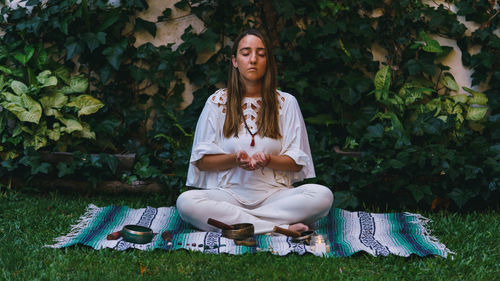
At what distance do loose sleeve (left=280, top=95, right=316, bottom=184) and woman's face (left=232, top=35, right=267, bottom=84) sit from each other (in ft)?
0.99

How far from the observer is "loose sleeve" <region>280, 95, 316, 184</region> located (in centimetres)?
338

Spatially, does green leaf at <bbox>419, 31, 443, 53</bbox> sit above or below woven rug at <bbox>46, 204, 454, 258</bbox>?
above

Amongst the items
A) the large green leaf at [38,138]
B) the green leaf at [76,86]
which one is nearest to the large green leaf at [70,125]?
the large green leaf at [38,138]

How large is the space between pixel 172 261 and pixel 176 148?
1853mm

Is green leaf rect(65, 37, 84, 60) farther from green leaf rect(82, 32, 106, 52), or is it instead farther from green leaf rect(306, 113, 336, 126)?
green leaf rect(306, 113, 336, 126)

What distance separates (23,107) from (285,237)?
2.54 meters

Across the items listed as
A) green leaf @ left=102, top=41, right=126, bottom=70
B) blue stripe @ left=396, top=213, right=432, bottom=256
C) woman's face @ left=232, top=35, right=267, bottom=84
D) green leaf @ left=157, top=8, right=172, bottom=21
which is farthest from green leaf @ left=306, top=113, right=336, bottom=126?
green leaf @ left=102, top=41, right=126, bottom=70

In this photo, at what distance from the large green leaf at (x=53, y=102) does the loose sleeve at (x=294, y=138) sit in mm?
2071

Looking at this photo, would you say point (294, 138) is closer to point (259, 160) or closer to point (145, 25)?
point (259, 160)

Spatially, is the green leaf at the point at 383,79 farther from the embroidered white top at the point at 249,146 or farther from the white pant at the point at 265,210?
the white pant at the point at 265,210

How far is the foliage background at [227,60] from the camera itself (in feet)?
15.0

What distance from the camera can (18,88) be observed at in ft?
14.8

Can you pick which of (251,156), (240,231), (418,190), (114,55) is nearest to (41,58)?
(114,55)

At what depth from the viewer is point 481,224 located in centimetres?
360
